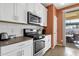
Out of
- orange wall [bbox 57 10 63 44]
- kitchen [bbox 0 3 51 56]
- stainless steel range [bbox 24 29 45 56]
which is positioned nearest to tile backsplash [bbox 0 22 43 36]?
kitchen [bbox 0 3 51 56]

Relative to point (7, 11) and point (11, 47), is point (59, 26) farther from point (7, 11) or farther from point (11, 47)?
point (11, 47)

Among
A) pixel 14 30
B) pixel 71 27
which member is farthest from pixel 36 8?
pixel 71 27

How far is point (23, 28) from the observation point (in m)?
3.32

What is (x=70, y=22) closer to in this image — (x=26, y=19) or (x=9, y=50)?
(x=26, y=19)

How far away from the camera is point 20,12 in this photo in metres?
2.68

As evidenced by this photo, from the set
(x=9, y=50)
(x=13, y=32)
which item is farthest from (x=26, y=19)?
Result: (x=9, y=50)

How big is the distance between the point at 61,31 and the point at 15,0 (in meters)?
4.58

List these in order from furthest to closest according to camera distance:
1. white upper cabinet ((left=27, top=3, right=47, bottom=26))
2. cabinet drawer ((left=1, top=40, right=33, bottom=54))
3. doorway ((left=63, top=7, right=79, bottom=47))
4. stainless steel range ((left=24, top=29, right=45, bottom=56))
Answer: doorway ((left=63, top=7, right=79, bottom=47))
white upper cabinet ((left=27, top=3, right=47, bottom=26))
stainless steel range ((left=24, top=29, right=45, bottom=56))
cabinet drawer ((left=1, top=40, right=33, bottom=54))

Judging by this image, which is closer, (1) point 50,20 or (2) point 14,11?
(2) point 14,11

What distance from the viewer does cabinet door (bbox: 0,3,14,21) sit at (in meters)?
1.93

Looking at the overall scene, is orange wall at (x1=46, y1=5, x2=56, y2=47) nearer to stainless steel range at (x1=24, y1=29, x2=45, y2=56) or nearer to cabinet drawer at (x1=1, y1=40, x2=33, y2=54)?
stainless steel range at (x1=24, y1=29, x2=45, y2=56)

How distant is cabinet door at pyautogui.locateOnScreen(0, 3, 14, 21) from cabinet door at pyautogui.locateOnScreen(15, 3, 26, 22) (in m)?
0.20

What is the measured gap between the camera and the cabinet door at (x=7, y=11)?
1934mm

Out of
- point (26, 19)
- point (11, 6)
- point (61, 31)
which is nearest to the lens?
point (11, 6)
